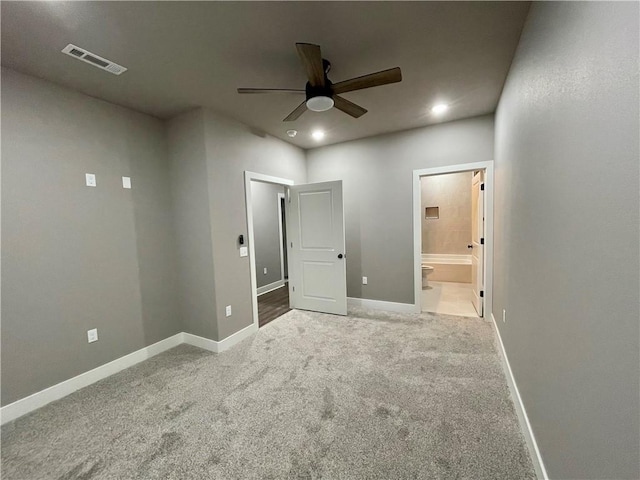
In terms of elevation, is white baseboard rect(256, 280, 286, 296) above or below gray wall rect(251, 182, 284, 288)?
below

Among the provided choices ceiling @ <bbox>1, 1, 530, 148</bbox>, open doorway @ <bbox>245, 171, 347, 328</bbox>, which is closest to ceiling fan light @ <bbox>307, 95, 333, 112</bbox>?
ceiling @ <bbox>1, 1, 530, 148</bbox>

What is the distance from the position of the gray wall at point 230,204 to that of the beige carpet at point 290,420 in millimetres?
558

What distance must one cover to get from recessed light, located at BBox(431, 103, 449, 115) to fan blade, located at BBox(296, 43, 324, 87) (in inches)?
66.0

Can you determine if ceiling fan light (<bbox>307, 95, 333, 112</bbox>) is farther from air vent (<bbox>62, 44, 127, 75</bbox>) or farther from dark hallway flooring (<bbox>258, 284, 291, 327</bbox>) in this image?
dark hallway flooring (<bbox>258, 284, 291, 327</bbox>)

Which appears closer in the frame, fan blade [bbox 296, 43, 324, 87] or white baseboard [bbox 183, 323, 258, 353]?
fan blade [bbox 296, 43, 324, 87]

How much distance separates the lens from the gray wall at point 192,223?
2850 millimetres

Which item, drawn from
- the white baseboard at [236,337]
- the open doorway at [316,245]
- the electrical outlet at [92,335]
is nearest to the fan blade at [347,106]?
the open doorway at [316,245]

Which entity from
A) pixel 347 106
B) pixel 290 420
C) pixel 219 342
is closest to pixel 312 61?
pixel 347 106

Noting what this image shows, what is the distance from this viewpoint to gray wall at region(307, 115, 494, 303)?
3.42 meters

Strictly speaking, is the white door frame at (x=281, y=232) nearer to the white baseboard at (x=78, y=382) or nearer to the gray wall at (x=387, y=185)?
the gray wall at (x=387, y=185)

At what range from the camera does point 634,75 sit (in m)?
0.67

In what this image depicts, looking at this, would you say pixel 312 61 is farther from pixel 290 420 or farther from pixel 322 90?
pixel 290 420

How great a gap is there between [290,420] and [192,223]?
222cm

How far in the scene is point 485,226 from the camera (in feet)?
11.0
